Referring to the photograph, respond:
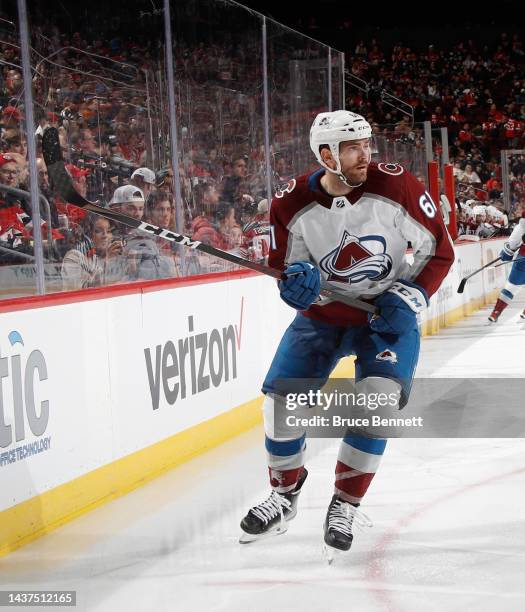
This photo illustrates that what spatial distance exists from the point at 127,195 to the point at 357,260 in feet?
5.99

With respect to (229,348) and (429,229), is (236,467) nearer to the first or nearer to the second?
(229,348)

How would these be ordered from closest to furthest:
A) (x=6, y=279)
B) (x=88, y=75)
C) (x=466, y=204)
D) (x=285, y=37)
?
(x=6, y=279) < (x=88, y=75) < (x=285, y=37) < (x=466, y=204)

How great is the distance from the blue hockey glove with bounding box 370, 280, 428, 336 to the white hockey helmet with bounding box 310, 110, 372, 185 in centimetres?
36

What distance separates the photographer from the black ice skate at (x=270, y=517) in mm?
2781

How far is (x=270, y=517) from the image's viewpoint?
280 cm

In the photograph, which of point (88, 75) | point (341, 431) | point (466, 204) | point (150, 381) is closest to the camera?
point (150, 381)

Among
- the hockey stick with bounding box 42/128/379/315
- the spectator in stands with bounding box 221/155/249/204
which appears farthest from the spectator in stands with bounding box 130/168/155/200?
the hockey stick with bounding box 42/128/379/315

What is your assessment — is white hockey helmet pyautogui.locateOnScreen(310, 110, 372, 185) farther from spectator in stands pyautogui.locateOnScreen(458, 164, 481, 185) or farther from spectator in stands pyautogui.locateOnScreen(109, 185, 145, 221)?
spectator in stands pyautogui.locateOnScreen(458, 164, 481, 185)

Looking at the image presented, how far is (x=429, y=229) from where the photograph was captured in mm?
2717

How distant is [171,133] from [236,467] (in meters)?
1.76

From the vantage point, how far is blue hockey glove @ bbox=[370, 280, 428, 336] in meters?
2.70

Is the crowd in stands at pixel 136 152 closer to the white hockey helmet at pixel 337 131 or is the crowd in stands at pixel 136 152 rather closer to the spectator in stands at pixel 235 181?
the spectator in stands at pixel 235 181

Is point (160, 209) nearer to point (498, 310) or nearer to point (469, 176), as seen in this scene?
point (498, 310)

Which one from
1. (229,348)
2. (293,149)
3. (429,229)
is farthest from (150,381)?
(293,149)
